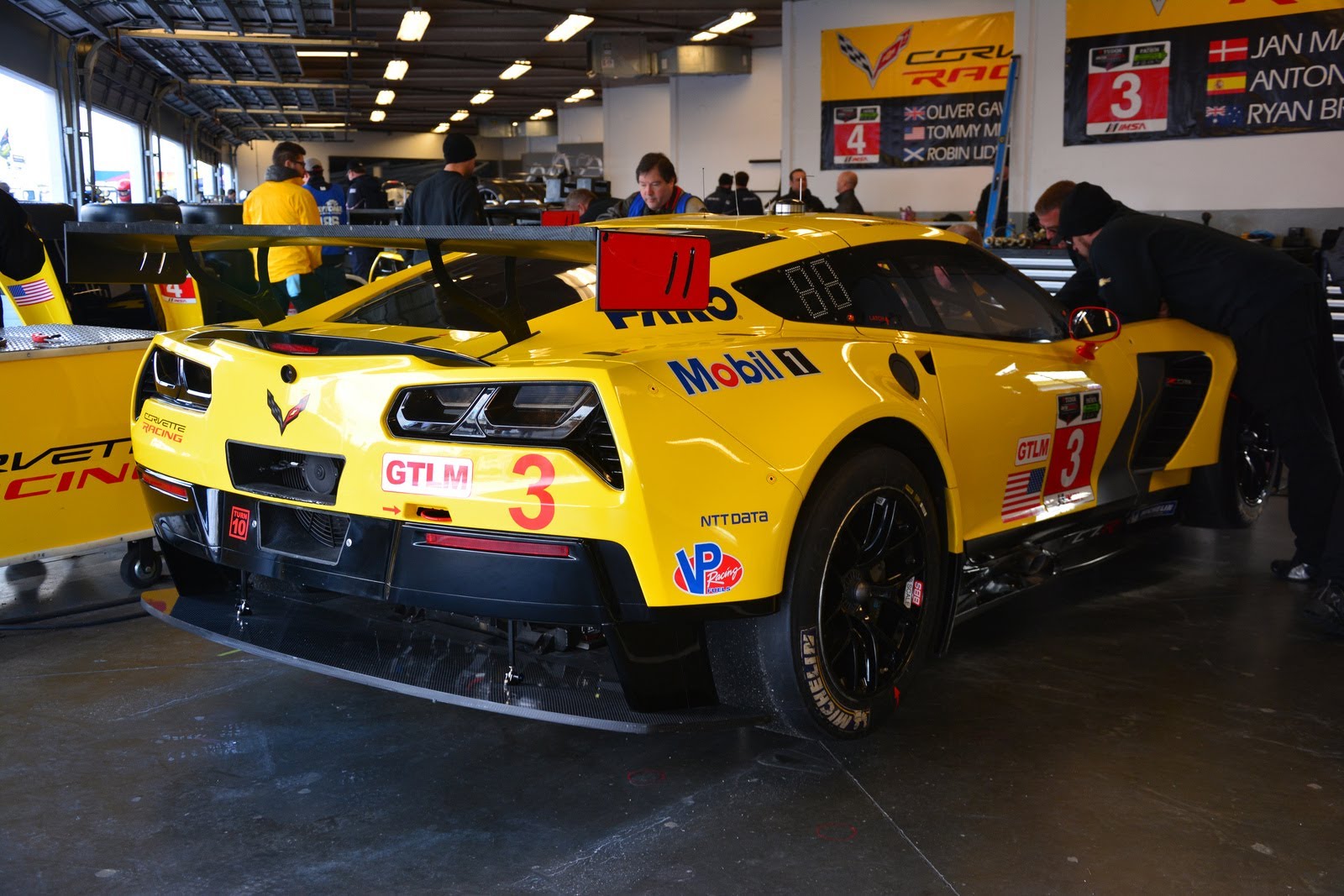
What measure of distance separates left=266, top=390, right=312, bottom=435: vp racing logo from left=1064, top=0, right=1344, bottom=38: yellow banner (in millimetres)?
9529

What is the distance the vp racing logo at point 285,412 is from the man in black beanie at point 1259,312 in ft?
10.0

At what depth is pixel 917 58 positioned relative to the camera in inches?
535

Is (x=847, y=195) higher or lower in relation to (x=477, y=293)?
higher

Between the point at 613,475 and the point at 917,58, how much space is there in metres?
12.5

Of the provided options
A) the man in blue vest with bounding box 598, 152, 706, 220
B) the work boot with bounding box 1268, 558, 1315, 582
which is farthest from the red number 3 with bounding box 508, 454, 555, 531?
the man in blue vest with bounding box 598, 152, 706, 220

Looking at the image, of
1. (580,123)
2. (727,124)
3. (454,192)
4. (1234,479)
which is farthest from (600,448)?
A: (580,123)

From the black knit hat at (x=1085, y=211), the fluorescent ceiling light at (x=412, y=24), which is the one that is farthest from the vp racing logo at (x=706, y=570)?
the fluorescent ceiling light at (x=412, y=24)

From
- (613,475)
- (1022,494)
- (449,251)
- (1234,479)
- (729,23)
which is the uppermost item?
(729,23)

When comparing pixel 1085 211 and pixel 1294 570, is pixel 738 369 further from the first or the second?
pixel 1294 570

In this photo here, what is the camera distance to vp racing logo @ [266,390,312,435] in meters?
2.60

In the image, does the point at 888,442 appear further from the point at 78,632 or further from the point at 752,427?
the point at 78,632

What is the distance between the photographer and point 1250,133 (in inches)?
393

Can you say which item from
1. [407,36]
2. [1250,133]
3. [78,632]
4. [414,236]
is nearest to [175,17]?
[407,36]

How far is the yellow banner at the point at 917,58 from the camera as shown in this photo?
1301 cm
